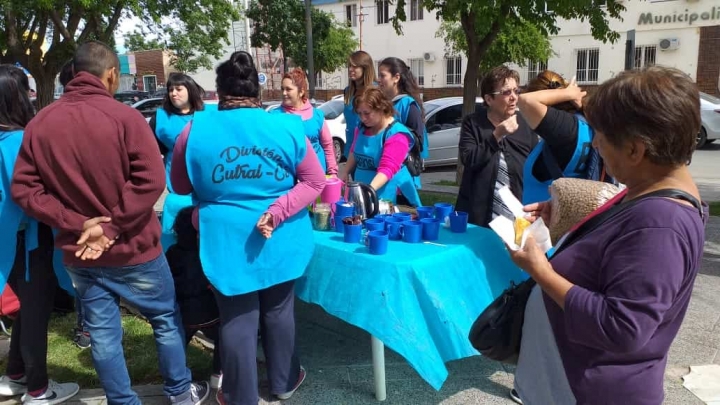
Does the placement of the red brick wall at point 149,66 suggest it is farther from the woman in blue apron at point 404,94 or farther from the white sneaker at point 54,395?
the white sneaker at point 54,395

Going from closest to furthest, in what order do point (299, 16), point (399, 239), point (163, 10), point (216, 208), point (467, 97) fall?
point (216, 208) < point (399, 239) < point (467, 97) < point (163, 10) < point (299, 16)

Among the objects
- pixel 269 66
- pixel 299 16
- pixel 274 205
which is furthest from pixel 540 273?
pixel 269 66

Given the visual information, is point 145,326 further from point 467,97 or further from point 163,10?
point 163,10

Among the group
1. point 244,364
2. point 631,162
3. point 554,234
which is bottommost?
point 244,364

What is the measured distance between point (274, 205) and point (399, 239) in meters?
0.69

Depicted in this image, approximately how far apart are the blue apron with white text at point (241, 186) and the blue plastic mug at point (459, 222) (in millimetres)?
894

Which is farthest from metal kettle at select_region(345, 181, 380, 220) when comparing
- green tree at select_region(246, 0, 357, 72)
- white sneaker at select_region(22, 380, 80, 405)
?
green tree at select_region(246, 0, 357, 72)

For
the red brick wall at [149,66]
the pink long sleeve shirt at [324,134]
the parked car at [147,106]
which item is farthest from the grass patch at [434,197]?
the red brick wall at [149,66]

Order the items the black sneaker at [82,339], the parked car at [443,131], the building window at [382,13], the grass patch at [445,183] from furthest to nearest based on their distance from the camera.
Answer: the building window at [382,13] → the parked car at [443,131] → the grass patch at [445,183] → the black sneaker at [82,339]

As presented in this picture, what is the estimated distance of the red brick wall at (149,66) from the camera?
4462 centimetres

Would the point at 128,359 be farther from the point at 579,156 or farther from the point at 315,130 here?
the point at 579,156

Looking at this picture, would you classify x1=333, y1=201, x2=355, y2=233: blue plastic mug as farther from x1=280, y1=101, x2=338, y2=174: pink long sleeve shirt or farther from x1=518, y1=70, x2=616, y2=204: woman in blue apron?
x1=280, y1=101, x2=338, y2=174: pink long sleeve shirt

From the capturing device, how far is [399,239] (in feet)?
8.86

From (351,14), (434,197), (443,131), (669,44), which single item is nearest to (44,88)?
(443,131)
